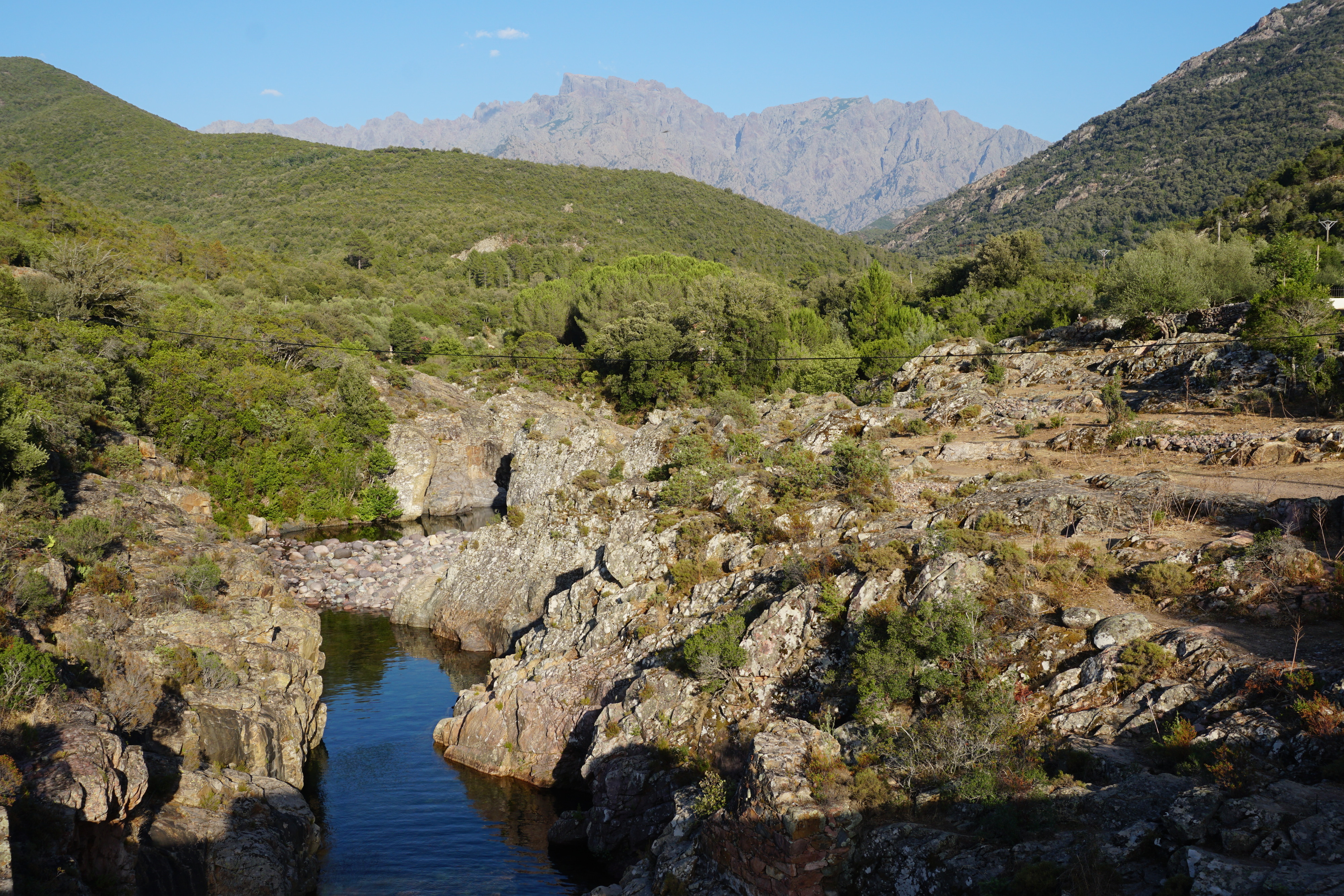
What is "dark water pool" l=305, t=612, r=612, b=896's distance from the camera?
14.8 meters

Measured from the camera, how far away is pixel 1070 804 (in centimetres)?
954

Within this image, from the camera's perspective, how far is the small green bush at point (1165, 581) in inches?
537

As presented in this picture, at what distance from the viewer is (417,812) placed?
1720 centimetres

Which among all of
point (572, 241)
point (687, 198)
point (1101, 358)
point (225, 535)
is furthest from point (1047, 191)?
point (225, 535)

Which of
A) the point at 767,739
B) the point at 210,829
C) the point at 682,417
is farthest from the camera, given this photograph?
the point at 682,417

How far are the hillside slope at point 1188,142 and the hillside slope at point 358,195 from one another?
28958 mm

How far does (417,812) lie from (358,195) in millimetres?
109409

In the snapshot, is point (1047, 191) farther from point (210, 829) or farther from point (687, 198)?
point (210, 829)

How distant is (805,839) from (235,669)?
570 inches

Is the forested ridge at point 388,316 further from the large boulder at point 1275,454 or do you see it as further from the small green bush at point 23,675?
the small green bush at point 23,675

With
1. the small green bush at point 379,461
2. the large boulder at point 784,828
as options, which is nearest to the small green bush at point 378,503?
the small green bush at point 379,461

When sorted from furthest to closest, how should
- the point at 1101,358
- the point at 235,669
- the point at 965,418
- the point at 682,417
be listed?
the point at 682,417 → the point at 1101,358 → the point at 965,418 → the point at 235,669

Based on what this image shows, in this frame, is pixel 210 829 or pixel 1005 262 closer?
pixel 210 829

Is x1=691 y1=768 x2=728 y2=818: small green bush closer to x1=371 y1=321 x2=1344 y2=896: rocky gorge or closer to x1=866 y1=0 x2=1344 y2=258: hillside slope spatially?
x1=371 y1=321 x2=1344 y2=896: rocky gorge
